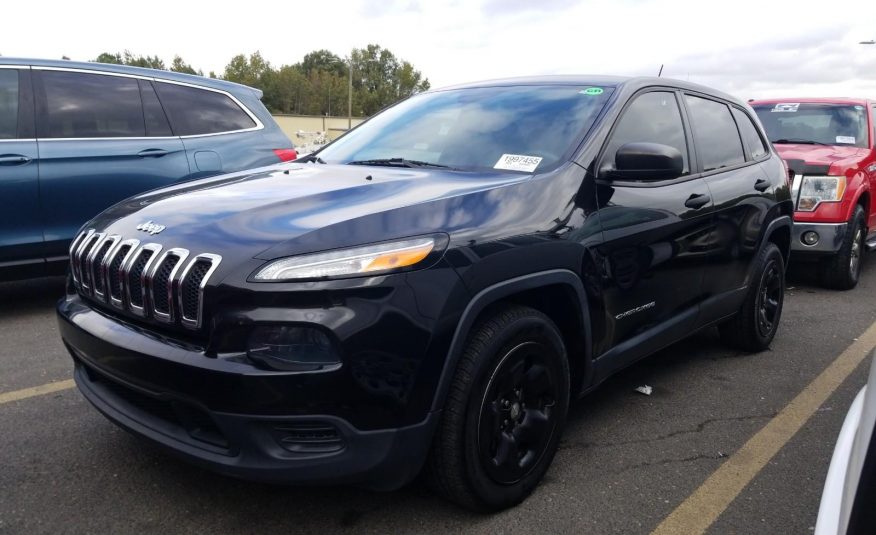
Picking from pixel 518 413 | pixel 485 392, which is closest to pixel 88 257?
pixel 485 392

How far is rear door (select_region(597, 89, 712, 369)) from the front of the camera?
2.97 metres

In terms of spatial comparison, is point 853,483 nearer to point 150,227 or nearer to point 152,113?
point 150,227

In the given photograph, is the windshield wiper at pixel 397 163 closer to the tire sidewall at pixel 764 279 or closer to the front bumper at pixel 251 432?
the front bumper at pixel 251 432

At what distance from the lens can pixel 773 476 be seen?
2.92 metres

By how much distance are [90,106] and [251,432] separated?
13.2 ft

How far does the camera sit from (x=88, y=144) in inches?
199

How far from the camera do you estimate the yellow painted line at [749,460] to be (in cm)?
258

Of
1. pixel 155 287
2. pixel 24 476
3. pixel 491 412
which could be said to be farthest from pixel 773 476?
pixel 24 476

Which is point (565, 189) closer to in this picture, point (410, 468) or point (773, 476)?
point (410, 468)

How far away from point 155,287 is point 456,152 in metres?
1.50

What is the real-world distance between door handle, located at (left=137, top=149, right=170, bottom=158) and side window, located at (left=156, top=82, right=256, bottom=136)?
25 centimetres

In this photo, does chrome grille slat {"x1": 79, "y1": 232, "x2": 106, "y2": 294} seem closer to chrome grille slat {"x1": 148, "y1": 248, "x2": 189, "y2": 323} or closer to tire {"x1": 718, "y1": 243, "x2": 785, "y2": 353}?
chrome grille slat {"x1": 148, "y1": 248, "x2": 189, "y2": 323}

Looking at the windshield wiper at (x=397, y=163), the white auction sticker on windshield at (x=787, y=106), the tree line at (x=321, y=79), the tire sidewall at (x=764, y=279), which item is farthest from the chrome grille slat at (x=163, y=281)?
the tree line at (x=321, y=79)

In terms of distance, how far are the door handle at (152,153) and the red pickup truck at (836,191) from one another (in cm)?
537
